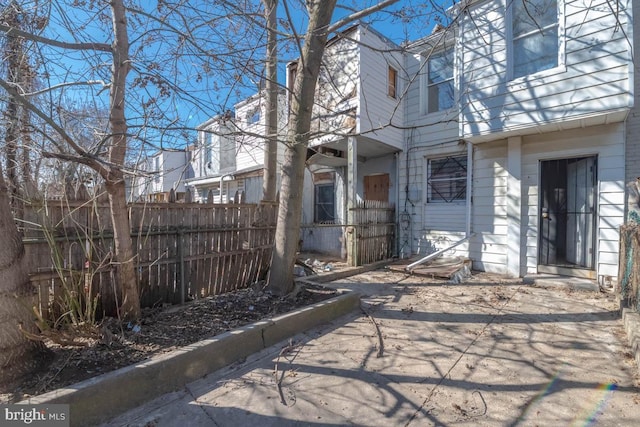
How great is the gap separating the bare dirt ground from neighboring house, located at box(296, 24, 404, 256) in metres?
3.69

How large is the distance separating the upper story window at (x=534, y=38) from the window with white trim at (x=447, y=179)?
2304 millimetres

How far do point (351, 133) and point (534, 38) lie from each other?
389cm

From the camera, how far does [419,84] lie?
27.6 feet

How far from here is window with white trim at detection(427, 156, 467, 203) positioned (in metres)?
Result: 7.83

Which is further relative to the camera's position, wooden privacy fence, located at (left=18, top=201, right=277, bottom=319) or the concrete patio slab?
wooden privacy fence, located at (left=18, top=201, right=277, bottom=319)

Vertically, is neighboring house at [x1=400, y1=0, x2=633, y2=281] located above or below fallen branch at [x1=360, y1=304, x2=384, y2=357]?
above

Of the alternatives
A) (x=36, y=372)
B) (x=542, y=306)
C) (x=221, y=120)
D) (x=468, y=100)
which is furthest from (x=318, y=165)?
(x=36, y=372)

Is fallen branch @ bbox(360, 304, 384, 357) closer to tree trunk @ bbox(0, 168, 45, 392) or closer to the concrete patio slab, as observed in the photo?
the concrete patio slab

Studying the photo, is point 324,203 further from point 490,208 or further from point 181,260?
point 181,260

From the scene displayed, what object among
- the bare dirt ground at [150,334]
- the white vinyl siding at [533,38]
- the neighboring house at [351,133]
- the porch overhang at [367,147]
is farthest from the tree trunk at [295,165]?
the white vinyl siding at [533,38]

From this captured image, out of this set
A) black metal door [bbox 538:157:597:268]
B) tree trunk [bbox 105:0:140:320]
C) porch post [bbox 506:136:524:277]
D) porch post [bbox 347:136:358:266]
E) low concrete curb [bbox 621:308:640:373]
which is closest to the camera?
low concrete curb [bbox 621:308:640:373]

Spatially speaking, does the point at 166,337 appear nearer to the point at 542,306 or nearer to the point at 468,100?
the point at 542,306

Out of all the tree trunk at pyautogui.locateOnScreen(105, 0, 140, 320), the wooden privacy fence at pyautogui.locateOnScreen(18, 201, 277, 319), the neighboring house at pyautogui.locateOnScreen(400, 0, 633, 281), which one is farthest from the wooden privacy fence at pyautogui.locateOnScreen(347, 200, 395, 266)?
the tree trunk at pyautogui.locateOnScreen(105, 0, 140, 320)

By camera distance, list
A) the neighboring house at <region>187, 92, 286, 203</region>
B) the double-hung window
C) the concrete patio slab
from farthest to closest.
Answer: the double-hung window < the neighboring house at <region>187, 92, 286, 203</region> < the concrete patio slab
